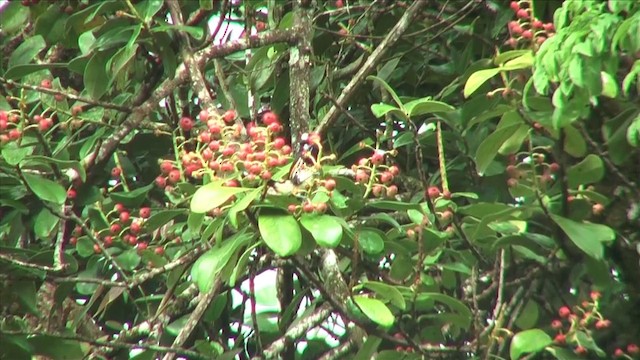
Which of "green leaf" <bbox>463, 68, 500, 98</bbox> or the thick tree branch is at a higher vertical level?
"green leaf" <bbox>463, 68, 500, 98</bbox>

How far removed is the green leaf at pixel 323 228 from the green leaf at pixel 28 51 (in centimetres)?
85

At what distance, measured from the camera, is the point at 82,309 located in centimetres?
245

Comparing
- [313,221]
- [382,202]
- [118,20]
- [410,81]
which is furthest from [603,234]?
[118,20]

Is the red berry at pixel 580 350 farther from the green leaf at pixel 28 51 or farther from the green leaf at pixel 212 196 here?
the green leaf at pixel 28 51

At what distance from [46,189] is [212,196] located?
573 mm

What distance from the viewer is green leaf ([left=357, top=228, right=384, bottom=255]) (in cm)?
188

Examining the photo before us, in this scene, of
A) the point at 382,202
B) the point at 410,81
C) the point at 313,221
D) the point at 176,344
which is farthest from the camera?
the point at 410,81

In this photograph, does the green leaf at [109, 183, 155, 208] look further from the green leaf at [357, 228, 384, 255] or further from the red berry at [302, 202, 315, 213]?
the red berry at [302, 202, 315, 213]

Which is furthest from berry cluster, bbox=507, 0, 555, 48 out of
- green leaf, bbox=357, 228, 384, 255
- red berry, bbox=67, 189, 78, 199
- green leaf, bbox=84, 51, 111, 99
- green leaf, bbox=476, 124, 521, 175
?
red berry, bbox=67, 189, 78, 199

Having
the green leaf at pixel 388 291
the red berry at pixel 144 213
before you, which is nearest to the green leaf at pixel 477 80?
the green leaf at pixel 388 291

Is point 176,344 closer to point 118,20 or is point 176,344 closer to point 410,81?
point 118,20

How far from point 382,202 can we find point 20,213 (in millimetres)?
892

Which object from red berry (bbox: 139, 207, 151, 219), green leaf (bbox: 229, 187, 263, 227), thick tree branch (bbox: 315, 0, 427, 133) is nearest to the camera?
green leaf (bbox: 229, 187, 263, 227)

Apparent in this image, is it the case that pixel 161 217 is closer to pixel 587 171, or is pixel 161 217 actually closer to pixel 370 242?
pixel 370 242
